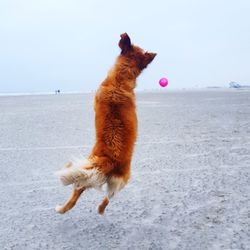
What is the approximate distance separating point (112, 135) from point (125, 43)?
94 cm

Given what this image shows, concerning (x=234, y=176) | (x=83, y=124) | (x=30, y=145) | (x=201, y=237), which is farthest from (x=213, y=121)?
(x=201, y=237)

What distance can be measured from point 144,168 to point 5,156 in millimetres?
2796

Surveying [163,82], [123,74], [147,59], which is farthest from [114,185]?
[163,82]

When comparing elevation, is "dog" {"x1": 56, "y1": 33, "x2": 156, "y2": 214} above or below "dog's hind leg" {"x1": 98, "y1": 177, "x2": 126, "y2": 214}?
above

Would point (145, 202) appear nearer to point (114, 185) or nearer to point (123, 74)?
point (114, 185)

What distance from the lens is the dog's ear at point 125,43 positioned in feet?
12.1

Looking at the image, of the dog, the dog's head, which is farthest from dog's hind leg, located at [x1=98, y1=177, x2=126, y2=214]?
the dog's head

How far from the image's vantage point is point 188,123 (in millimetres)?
11914

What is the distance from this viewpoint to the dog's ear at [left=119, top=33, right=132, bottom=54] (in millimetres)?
3693

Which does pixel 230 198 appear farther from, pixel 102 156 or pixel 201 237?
pixel 102 156

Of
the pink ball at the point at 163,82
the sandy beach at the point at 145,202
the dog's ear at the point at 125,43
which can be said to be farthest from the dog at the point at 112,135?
the pink ball at the point at 163,82

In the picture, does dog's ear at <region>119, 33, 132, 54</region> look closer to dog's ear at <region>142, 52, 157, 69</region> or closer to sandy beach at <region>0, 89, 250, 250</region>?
dog's ear at <region>142, 52, 157, 69</region>

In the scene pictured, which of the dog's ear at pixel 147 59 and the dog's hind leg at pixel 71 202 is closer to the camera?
the dog's hind leg at pixel 71 202

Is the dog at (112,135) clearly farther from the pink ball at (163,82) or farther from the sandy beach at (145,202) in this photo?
the pink ball at (163,82)
